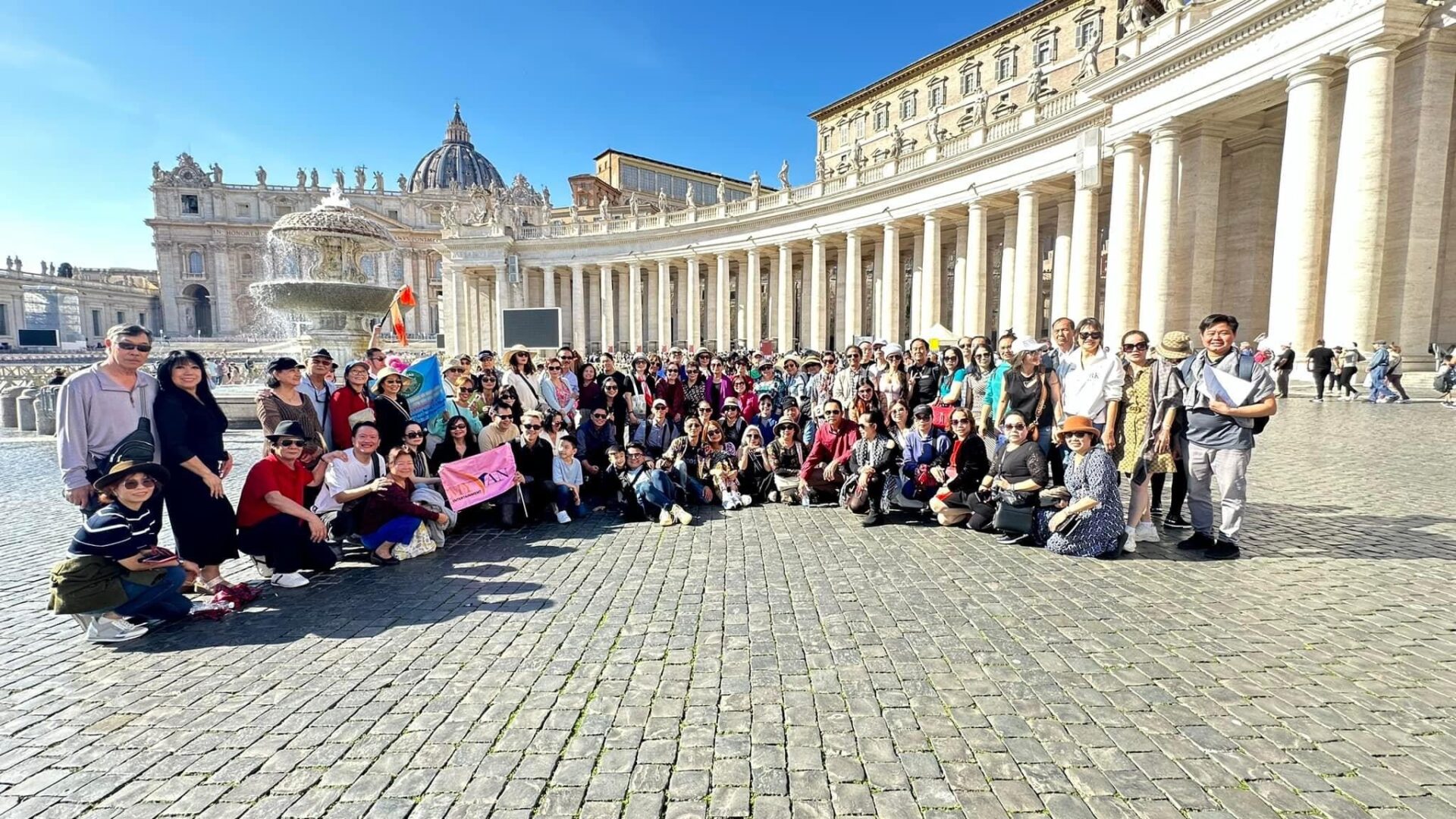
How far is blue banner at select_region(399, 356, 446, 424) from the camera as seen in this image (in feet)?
25.7

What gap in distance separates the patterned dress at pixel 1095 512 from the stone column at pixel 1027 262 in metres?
22.9

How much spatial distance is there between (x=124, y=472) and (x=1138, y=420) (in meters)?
8.55

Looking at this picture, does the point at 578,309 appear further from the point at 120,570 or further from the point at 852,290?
the point at 120,570

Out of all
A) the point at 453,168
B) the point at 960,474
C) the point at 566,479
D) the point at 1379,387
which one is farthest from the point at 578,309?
the point at 453,168

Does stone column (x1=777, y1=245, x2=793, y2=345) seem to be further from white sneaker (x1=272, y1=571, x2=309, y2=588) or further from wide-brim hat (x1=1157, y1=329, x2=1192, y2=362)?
white sneaker (x1=272, y1=571, x2=309, y2=588)

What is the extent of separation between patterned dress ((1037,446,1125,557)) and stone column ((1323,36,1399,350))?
663 inches

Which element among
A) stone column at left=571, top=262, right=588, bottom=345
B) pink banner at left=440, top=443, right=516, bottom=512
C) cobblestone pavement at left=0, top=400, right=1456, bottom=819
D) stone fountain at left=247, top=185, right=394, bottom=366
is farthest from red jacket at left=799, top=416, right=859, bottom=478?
stone column at left=571, top=262, right=588, bottom=345

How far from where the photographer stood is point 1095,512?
599cm

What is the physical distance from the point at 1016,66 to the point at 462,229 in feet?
136

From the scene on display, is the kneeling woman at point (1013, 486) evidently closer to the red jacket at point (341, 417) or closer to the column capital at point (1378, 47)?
the red jacket at point (341, 417)

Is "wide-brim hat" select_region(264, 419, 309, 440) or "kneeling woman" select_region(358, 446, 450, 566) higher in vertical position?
"wide-brim hat" select_region(264, 419, 309, 440)

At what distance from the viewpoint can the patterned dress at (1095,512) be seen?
5980 mm

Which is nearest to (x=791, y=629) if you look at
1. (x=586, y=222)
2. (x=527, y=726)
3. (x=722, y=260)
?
(x=527, y=726)

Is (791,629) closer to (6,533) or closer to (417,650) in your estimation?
(417,650)
